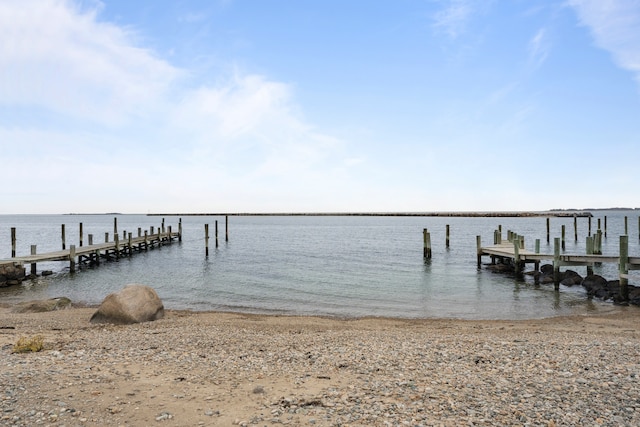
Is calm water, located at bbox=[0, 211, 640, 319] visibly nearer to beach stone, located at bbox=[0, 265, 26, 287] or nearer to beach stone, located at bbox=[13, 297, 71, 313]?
beach stone, located at bbox=[0, 265, 26, 287]

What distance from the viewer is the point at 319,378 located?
701 cm

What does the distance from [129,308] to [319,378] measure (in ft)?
26.6

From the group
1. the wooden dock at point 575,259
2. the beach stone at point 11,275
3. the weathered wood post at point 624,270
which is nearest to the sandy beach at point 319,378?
the weathered wood post at point 624,270

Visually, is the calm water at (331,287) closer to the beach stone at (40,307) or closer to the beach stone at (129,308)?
the beach stone at (40,307)

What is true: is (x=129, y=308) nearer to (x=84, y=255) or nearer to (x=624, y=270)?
(x=624, y=270)

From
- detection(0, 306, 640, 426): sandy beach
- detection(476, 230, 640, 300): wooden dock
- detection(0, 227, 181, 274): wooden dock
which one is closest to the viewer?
detection(0, 306, 640, 426): sandy beach

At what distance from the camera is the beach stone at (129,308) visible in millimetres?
12547

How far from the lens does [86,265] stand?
31031mm

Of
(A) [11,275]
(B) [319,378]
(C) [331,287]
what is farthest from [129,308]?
(A) [11,275]

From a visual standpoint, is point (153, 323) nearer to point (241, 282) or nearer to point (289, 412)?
point (289, 412)

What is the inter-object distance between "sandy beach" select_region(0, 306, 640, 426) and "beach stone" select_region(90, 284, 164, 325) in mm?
912

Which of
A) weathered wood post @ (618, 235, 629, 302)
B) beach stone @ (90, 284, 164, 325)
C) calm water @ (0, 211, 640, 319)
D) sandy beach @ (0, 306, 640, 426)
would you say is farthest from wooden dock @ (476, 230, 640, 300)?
beach stone @ (90, 284, 164, 325)

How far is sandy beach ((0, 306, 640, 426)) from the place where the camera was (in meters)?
5.46

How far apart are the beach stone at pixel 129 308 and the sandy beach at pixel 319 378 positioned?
91 cm
